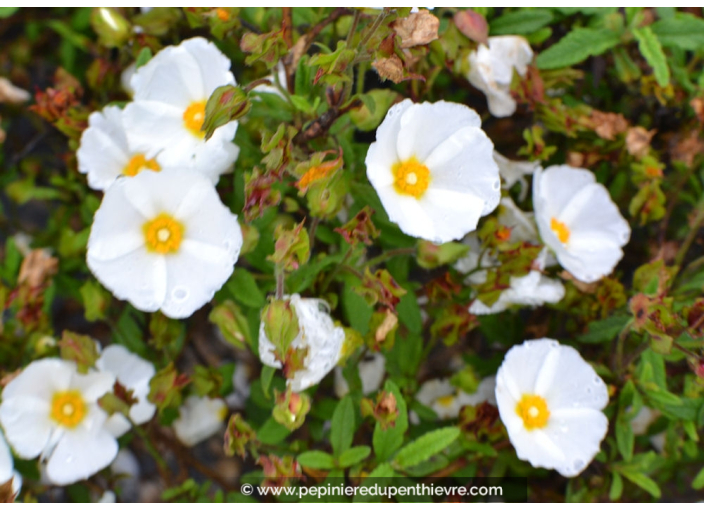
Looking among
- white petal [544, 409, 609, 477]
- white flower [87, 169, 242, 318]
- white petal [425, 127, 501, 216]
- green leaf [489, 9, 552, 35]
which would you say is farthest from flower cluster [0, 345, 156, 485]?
green leaf [489, 9, 552, 35]

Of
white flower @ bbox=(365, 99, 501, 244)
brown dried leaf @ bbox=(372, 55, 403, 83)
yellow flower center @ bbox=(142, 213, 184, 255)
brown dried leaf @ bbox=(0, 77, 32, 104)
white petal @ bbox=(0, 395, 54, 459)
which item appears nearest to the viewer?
brown dried leaf @ bbox=(372, 55, 403, 83)

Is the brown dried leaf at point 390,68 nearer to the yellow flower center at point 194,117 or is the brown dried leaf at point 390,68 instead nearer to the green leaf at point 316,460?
the yellow flower center at point 194,117

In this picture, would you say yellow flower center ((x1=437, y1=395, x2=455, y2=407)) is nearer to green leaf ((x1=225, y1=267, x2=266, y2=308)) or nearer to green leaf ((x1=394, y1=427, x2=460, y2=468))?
green leaf ((x1=394, y1=427, x2=460, y2=468))

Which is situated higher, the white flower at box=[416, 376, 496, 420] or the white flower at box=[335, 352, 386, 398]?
the white flower at box=[335, 352, 386, 398]

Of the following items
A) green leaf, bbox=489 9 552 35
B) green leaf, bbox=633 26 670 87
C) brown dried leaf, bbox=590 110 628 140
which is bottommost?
brown dried leaf, bbox=590 110 628 140

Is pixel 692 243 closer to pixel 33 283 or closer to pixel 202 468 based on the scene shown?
pixel 202 468

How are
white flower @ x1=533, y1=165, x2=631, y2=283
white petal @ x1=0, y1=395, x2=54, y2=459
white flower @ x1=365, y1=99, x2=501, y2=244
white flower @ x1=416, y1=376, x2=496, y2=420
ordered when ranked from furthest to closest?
white flower @ x1=416, y1=376, x2=496, y2=420, white flower @ x1=533, y1=165, x2=631, y2=283, white petal @ x1=0, y1=395, x2=54, y2=459, white flower @ x1=365, y1=99, x2=501, y2=244

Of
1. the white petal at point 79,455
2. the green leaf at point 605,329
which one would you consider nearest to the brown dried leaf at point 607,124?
the green leaf at point 605,329
